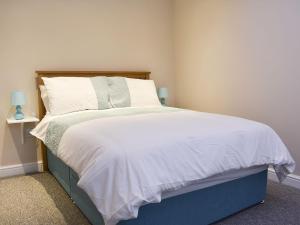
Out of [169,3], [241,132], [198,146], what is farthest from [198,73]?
[198,146]

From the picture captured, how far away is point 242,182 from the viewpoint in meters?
2.04

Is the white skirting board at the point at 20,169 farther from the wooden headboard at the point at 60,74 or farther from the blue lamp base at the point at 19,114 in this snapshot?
the blue lamp base at the point at 19,114

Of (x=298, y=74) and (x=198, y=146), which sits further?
(x=298, y=74)

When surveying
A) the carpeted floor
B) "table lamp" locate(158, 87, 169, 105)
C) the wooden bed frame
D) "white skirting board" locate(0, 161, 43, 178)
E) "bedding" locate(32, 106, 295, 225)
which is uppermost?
"table lamp" locate(158, 87, 169, 105)

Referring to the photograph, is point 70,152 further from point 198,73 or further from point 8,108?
point 198,73

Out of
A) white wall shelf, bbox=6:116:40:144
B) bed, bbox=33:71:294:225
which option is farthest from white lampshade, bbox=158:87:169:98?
white wall shelf, bbox=6:116:40:144

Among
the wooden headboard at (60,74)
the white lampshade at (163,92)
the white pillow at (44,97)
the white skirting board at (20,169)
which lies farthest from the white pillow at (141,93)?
the white skirting board at (20,169)

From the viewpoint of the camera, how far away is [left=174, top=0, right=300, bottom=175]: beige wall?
252cm

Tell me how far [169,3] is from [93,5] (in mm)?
1178

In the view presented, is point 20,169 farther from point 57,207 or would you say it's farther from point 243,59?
point 243,59

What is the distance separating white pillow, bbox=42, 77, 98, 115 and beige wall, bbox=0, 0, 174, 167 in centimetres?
34

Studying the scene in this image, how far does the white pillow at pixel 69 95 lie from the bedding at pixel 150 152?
37 centimetres

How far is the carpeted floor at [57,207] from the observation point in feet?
6.48

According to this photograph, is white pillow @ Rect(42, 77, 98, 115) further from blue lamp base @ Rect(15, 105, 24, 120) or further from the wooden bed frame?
the wooden bed frame
